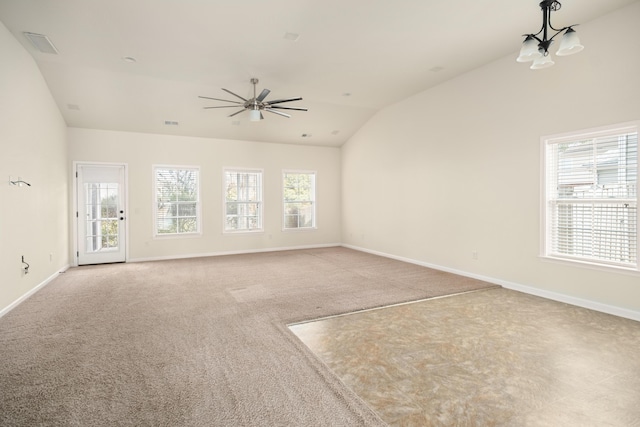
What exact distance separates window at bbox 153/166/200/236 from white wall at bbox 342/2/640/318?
4301mm

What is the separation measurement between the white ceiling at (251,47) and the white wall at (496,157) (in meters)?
0.34

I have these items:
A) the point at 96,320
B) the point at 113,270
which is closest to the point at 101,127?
the point at 113,270

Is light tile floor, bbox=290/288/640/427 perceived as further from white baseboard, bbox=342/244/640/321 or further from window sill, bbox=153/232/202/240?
window sill, bbox=153/232/202/240

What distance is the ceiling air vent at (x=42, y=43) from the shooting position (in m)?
4.00

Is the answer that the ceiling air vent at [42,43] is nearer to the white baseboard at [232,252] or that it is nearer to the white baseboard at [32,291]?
the white baseboard at [32,291]

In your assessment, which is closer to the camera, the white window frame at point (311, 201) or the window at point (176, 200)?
the window at point (176, 200)

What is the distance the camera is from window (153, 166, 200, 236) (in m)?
7.42

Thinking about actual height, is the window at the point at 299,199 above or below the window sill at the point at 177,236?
above

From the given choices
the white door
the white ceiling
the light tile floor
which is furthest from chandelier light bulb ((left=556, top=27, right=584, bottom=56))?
the white door

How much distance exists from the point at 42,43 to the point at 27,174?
1723 mm

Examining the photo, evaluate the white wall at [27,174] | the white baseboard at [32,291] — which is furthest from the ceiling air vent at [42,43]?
the white baseboard at [32,291]

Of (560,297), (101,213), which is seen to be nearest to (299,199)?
(101,213)

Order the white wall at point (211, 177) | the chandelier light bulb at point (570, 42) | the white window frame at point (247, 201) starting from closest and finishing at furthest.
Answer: the chandelier light bulb at point (570, 42) < the white wall at point (211, 177) < the white window frame at point (247, 201)

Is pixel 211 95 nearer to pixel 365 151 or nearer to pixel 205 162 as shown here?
pixel 205 162
